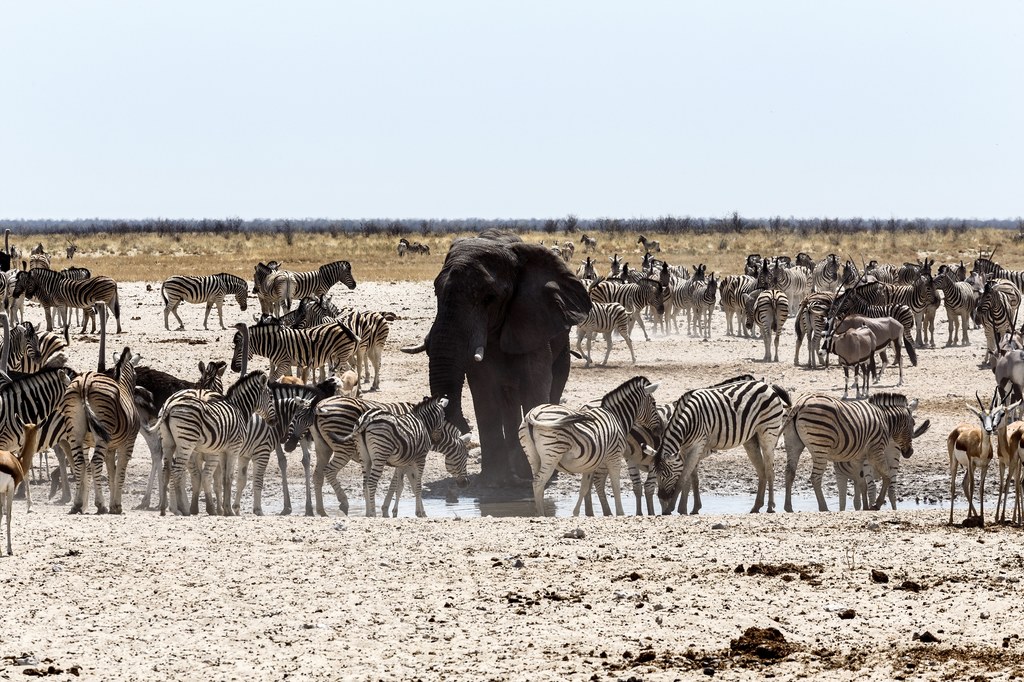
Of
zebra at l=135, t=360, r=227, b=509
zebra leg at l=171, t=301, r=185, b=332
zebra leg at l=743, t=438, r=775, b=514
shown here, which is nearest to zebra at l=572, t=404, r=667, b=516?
zebra leg at l=743, t=438, r=775, b=514

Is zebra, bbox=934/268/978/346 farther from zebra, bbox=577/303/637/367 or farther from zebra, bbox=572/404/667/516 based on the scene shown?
zebra, bbox=572/404/667/516

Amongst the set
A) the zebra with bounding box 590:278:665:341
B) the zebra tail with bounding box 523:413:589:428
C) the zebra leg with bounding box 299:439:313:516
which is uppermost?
the zebra with bounding box 590:278:665:341

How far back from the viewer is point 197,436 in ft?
35.9

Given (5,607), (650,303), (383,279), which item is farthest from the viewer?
(383,279)

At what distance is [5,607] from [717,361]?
16.4 meters

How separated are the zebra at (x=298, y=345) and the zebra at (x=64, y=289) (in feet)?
23.4

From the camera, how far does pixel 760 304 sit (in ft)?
75.9

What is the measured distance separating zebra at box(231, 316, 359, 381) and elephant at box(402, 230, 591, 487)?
4612mm

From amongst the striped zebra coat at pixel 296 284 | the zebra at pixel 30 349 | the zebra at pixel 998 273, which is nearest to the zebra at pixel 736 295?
the zebra at pixel 998 273

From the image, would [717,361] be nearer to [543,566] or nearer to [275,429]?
[275,429]

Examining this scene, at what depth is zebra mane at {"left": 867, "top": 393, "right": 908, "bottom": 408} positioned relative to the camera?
12828mm

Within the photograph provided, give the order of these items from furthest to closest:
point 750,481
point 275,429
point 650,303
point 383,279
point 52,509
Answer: point 383,279, point 650,303, point 750,481, point 275,429, point 52,509

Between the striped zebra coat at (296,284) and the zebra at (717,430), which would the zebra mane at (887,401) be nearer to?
the zebra at (717,430)

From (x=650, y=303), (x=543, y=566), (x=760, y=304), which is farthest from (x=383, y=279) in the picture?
(x=543, y=566)
